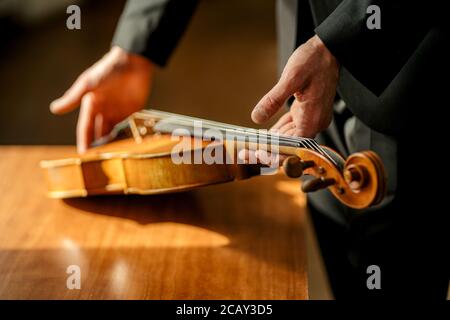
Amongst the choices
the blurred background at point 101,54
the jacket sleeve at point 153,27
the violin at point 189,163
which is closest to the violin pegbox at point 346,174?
the violin at point 189,163

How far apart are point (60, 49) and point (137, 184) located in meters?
1.58

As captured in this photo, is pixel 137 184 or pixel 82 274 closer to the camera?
pixel 82 274

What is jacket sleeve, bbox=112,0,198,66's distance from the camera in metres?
1.02

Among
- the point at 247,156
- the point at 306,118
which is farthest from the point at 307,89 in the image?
the point at 247,156

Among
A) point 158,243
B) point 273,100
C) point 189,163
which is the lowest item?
point 158,243

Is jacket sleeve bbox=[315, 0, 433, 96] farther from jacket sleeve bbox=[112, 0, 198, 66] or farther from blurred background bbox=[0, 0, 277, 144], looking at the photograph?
blurred background bbox=[0, 0, 277, 144]

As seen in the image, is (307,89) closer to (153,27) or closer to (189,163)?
(189,163)

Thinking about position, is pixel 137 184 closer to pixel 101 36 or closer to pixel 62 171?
pixel 62 171

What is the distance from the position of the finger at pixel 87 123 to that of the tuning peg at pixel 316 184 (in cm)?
52

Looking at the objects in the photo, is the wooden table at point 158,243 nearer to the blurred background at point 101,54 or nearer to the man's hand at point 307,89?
the man's hand at point 307,89

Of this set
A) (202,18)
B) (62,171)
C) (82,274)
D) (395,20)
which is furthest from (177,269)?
(202,18)

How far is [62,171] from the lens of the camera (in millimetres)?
931

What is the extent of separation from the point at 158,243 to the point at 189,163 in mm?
117

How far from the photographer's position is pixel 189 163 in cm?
81
